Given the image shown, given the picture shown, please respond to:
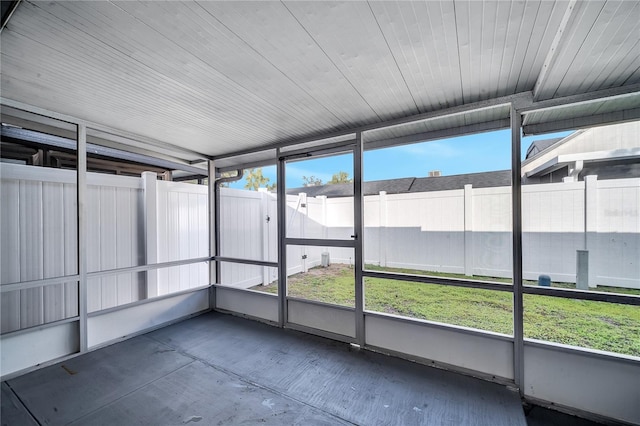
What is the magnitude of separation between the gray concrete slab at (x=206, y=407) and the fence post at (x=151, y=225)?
151 centimetres

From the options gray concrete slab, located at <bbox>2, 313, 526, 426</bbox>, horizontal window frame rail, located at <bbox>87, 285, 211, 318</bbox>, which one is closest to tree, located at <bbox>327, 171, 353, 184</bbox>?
gray concrete slab, located at <bbox>2, 313, 526, 426</bbox>

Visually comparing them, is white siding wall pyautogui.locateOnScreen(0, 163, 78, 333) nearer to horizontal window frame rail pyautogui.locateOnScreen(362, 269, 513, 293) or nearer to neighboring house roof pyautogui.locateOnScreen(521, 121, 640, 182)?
horizontal window frame rail pyautogui.locateOnScreen(362, 269, 513, 293)

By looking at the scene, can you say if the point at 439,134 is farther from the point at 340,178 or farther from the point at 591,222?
the point at 591,222

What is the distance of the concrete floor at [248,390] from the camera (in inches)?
69.7

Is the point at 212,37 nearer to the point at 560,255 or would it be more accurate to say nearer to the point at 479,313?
the point at 560,255

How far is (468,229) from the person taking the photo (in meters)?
3.51

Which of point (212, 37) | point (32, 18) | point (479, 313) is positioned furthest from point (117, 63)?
point (479, 313)

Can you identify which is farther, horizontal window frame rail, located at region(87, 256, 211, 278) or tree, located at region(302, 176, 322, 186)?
tree, located at region(302, 176, 322, 186)

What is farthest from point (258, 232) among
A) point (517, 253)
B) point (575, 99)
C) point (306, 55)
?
point (575, 99)

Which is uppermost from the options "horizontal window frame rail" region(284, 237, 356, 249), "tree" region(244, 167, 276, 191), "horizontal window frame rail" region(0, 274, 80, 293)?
"tree" region(244, 167, 276, 191)

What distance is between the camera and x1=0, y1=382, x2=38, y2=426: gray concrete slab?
1.73 metres

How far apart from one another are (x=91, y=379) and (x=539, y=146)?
177 inches

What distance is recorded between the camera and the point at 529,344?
78.7 inches

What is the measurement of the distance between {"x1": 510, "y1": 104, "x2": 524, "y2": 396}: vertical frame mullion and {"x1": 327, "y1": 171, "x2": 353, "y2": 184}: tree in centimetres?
150
